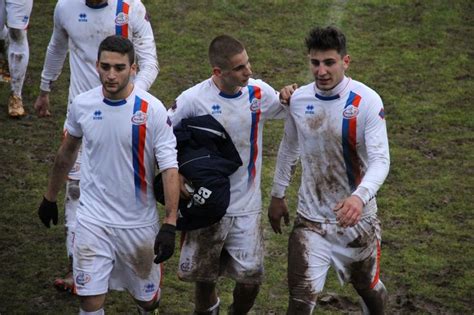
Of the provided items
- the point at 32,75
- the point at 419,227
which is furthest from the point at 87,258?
the point at 32,75

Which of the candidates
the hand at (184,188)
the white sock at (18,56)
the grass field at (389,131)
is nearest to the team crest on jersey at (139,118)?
the hand at (184,188)

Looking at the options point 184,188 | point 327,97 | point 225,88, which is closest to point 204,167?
point 184,188

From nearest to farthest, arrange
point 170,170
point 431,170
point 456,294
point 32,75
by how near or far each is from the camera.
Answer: point 170,170 < point 456,294 < point 431,170 < point 32,75

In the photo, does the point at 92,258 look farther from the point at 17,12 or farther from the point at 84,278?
the point at 17,12

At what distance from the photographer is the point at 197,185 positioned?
7.86 meters

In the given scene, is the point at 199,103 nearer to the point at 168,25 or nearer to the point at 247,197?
the point at 247,197

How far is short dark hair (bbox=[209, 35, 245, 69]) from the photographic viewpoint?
26.6 feet

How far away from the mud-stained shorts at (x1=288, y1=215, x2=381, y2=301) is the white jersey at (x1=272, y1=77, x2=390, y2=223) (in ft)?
0.31

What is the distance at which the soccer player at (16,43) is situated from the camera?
1238 centimetres

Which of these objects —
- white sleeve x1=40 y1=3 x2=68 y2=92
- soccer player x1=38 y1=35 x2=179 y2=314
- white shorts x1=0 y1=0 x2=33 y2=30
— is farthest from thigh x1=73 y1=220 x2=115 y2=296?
white shorts x1=0 y1=0 x2=33 y2=30

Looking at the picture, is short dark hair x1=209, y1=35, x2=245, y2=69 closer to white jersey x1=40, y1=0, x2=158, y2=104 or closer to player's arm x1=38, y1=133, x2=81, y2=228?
white jersey x1=40, y1=0, x2=158, y2=104

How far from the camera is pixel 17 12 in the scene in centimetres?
1241

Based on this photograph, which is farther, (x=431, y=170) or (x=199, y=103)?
(x=431, y=170)

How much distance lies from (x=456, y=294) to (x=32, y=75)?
23.2 feet
